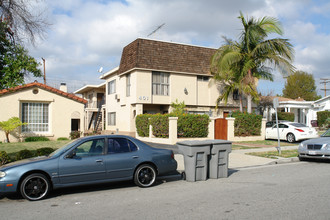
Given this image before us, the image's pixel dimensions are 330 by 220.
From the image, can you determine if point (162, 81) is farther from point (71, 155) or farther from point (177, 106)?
point (71, 155)

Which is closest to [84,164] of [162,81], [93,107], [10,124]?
[10,124]

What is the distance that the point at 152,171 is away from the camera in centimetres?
825

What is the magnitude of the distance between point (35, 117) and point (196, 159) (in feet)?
46.4

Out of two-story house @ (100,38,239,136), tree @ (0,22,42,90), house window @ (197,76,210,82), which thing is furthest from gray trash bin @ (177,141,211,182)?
house window @ (197,76,210,82)

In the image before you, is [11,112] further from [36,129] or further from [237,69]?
[237,69]

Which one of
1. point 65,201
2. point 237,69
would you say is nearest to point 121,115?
point 237,69

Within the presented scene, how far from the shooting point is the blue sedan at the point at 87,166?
6875mm

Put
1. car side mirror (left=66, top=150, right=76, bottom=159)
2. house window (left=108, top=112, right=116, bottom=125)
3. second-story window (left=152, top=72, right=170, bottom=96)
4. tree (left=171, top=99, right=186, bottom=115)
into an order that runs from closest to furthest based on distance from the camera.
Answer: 1. car side mirror (left=66, top=150, right=76, bottom=159)
2. tree (left=171, top=99, right=186, bottom=115)
3. second-story window (left=152, top=72, right=170, bottom=96)
4. house window (left=108, top=112, right=116, bottom=125)

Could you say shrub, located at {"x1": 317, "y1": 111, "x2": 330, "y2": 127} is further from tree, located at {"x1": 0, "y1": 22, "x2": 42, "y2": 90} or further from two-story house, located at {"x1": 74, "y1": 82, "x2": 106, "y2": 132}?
tree, located at {"x1": 0, "y1": 22, "x2": 42, "y2": 90}

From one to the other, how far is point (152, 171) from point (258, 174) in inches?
150

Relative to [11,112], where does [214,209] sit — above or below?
below

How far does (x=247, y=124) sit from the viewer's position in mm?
21719

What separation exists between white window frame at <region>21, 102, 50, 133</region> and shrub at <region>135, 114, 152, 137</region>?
6267mm

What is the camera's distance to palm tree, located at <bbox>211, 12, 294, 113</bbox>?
21.5m
